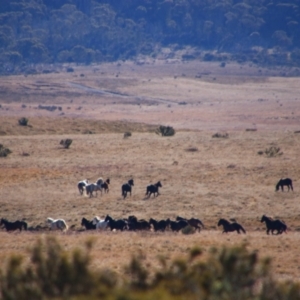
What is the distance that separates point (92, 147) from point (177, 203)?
1751 cm

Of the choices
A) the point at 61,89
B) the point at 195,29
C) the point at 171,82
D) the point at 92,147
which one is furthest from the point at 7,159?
the point at 195,29

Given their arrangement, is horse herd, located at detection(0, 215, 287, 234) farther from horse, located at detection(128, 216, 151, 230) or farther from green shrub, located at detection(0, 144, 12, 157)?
green shrub, located at detection(0, 144, 12, 157)

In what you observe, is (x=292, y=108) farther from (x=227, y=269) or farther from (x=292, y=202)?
(x=227, y=269)

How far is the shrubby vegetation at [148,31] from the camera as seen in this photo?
514ft

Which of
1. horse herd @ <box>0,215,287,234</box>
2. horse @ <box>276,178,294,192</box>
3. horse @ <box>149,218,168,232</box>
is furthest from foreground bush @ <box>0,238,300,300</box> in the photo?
horse @ <box>276,178,294,192</box>

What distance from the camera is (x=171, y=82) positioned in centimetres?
11356

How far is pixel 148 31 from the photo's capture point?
18900 centimetres

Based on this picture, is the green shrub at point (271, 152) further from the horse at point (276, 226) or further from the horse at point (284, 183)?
the horse at point (276, 226)

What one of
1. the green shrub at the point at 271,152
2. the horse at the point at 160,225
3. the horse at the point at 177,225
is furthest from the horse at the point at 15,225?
the green shrub at the point at 271,152

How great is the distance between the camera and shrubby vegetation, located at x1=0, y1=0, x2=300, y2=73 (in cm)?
15675

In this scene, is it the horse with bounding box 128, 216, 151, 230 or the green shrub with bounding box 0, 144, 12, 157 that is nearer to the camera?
the horse with bounding box 128, 216, 151, 230

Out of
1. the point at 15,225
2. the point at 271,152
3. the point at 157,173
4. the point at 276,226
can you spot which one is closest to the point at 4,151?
the point at 157,173

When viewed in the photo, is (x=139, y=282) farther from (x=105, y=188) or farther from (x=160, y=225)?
(x=105, y=188)

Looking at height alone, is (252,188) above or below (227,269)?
below
